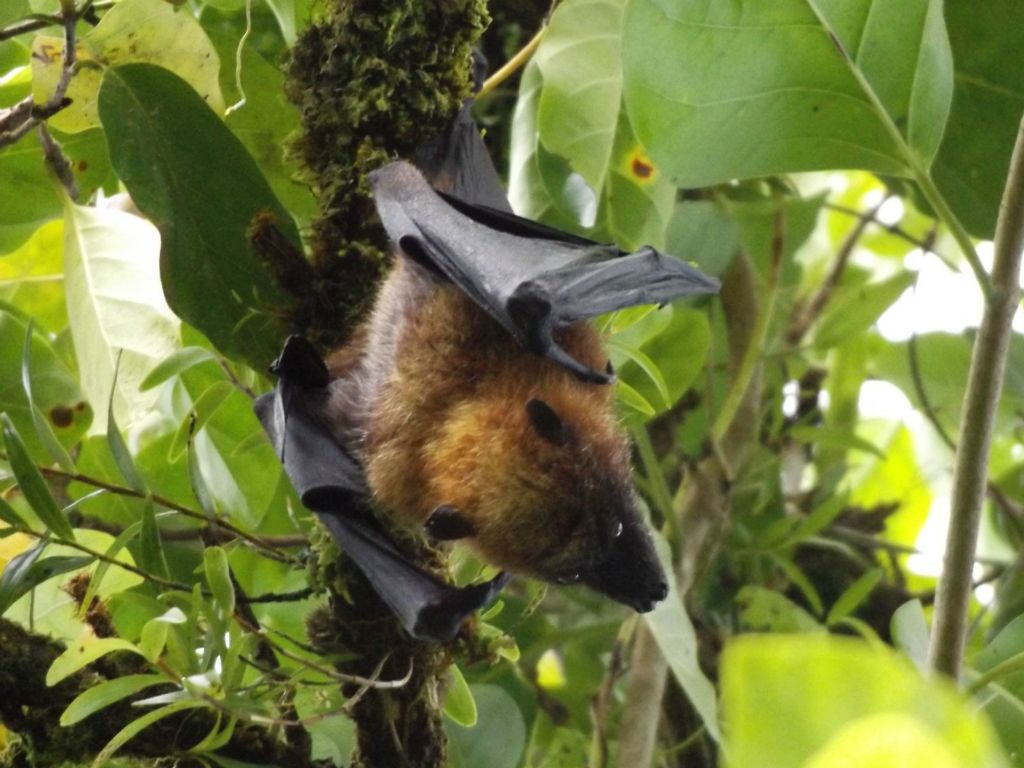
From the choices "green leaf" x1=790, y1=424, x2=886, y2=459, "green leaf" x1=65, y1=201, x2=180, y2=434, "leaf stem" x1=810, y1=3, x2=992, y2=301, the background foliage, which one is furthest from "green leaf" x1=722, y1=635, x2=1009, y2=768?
"green leaf" x1=790, y1=424, x2=886, y2=459

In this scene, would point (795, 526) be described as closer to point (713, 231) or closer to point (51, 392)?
point (713, 231)

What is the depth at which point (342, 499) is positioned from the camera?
5.31ft

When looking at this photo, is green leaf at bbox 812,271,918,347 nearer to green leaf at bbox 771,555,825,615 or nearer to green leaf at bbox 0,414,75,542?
green leaf at bbox 771,555,825,615

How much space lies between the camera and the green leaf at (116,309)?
1.74 metres

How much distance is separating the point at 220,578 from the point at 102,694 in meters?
0.19

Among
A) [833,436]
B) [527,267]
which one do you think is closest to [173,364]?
[527,267]

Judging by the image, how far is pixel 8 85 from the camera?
197 centimetres

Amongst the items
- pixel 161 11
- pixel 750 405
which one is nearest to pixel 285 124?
pixel 161 11

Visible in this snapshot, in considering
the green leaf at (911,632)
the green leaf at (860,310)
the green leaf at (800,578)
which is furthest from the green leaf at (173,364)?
the green leaf at (860,310)

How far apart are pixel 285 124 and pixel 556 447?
2.54ft

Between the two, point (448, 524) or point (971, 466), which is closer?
point (971, 466)

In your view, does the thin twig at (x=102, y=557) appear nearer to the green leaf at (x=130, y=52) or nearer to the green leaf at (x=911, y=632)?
the green leaf at (x=130, y=52)

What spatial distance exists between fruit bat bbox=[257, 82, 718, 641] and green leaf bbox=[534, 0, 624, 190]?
6.1 inches

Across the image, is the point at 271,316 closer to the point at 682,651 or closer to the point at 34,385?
the point at 34,385
